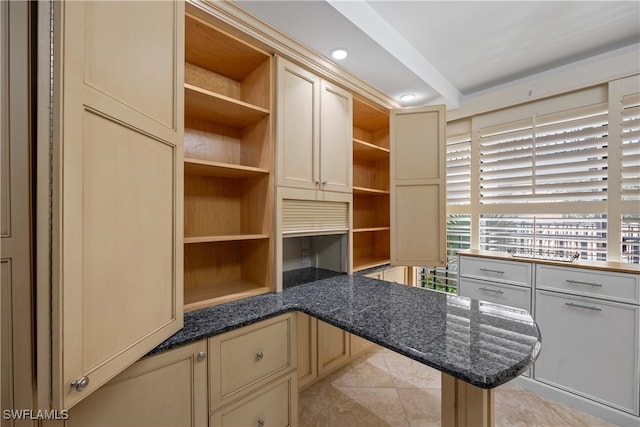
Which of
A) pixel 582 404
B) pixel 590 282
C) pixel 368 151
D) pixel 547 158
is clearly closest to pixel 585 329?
pixel 590 282

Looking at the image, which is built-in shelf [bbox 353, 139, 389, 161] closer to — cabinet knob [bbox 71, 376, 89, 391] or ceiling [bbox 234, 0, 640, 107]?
ceiling [bbox 234, 0, 640, 107]

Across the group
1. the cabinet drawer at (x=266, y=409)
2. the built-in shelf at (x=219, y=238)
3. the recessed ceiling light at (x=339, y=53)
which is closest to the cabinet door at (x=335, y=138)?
the recessed ceiling light at (x=339, y=53)

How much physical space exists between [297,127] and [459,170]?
1907 millimetres

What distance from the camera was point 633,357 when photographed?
5.27 feet

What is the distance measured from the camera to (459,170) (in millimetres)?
2736

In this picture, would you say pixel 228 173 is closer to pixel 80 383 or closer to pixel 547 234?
pixel 80 383

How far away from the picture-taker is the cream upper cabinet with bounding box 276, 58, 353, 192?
1.63 metres

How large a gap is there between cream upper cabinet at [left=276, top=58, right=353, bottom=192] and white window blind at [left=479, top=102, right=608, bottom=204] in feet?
4.85

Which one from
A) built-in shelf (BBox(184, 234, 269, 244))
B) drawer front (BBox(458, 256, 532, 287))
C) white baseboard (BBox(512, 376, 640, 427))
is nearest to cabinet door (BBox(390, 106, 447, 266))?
drawer front (BBox(458, 256, 532, 287))

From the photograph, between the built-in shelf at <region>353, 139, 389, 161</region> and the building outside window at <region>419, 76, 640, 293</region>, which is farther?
the built-in shelf at <region>353, 139, 389, 161</region>

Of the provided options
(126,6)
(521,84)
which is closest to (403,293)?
(126,6)

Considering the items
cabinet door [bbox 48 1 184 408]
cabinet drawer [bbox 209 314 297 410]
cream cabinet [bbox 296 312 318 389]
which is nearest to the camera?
cabinet door [bbox 48 1 184 408]

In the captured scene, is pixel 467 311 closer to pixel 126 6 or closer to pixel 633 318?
pixel 633 318

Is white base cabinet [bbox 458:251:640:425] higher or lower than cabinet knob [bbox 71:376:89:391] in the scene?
lower
